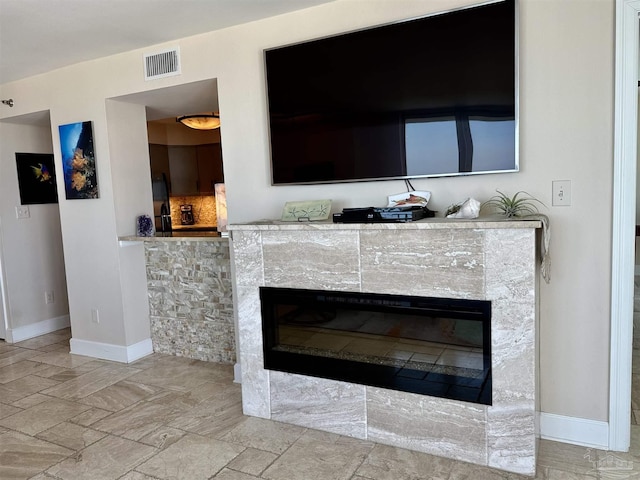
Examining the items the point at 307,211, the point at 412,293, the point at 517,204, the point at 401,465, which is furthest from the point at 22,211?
the point at 517,204

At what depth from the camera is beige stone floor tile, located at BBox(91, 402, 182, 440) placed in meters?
2.76

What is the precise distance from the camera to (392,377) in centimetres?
251

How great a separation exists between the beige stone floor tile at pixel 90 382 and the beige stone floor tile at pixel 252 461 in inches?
60.5

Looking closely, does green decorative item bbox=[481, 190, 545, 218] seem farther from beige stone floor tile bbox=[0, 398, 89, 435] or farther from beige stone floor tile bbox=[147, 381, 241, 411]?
beige stone floor tile bbox=[0, 398, 89, 435]

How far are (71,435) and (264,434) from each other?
1153mm

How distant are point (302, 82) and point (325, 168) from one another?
0.55 metres

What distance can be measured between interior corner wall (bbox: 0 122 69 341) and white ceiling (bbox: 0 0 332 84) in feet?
4.39

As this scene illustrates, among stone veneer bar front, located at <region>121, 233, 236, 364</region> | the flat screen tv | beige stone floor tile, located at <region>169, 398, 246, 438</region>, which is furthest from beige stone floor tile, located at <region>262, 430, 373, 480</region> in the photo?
the flat screen tv

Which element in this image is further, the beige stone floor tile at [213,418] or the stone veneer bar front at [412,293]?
the beige stone floor tile at [213,418]

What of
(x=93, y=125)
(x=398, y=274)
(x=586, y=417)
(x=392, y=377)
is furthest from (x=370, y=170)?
(x=93, y=125)

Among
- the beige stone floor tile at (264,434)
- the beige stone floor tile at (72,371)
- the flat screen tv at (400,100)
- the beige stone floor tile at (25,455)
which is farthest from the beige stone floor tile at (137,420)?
the flat screen tv at (400,100)

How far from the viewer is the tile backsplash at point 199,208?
6.23 metres

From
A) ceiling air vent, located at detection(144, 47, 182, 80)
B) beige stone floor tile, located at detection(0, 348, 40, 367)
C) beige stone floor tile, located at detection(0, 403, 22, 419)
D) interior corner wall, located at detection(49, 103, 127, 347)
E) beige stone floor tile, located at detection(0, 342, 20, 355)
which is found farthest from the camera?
beige stone floor tile, located at detection(0, 342, 20, 355)

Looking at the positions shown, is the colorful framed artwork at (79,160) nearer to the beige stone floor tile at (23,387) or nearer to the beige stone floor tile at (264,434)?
the beige stone floor tile at (23,387)
